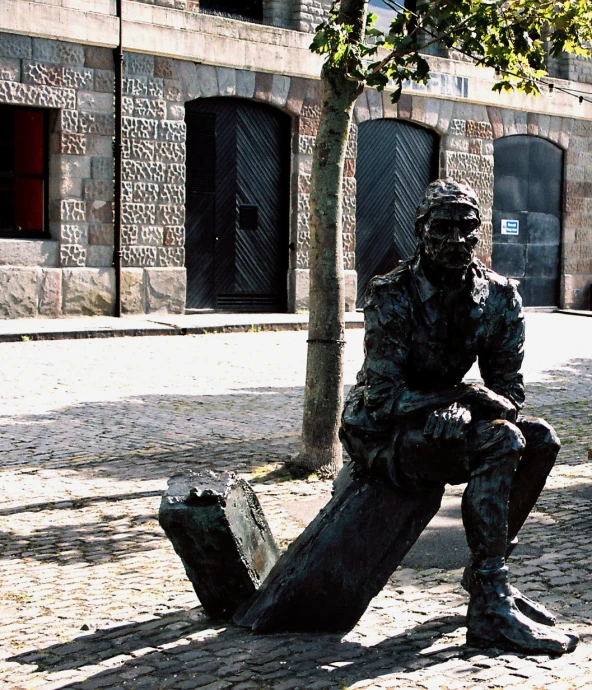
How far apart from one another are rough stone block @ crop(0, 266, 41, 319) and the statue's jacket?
42.4 feet

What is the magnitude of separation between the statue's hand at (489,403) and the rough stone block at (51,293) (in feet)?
44.3

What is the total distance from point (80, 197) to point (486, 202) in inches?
334

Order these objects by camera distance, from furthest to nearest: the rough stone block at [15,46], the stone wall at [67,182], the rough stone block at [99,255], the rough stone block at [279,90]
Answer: the rough stone block at [279,90] < the rough stone block at [99,255] < the stone wall at [67,182] < the rough stone block at [15,46]

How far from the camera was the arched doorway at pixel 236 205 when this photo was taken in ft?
62.2

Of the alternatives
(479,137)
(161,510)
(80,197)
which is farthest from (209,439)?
(479,137)

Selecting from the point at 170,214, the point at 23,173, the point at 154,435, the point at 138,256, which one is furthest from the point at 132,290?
the point at 154,435

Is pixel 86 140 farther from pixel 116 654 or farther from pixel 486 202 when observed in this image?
pixel 116 654

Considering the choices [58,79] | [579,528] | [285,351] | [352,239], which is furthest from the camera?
[352,239]

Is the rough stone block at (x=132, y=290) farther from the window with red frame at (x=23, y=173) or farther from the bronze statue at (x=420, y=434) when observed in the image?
the bronze statue at (x=420, y=434)

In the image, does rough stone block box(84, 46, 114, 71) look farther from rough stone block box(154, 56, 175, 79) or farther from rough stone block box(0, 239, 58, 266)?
rough stone block box(0, 239, 58, 266)

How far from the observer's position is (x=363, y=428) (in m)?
4.48

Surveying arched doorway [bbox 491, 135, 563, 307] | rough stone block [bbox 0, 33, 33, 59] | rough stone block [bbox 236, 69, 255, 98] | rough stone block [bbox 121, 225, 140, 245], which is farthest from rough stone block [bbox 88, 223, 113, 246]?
arched doorway [bbox 491, 135, 563, 307]

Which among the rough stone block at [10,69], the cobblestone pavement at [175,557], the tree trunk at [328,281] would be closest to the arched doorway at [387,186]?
the rough stone block at [10,69]

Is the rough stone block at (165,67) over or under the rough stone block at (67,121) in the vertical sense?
over
